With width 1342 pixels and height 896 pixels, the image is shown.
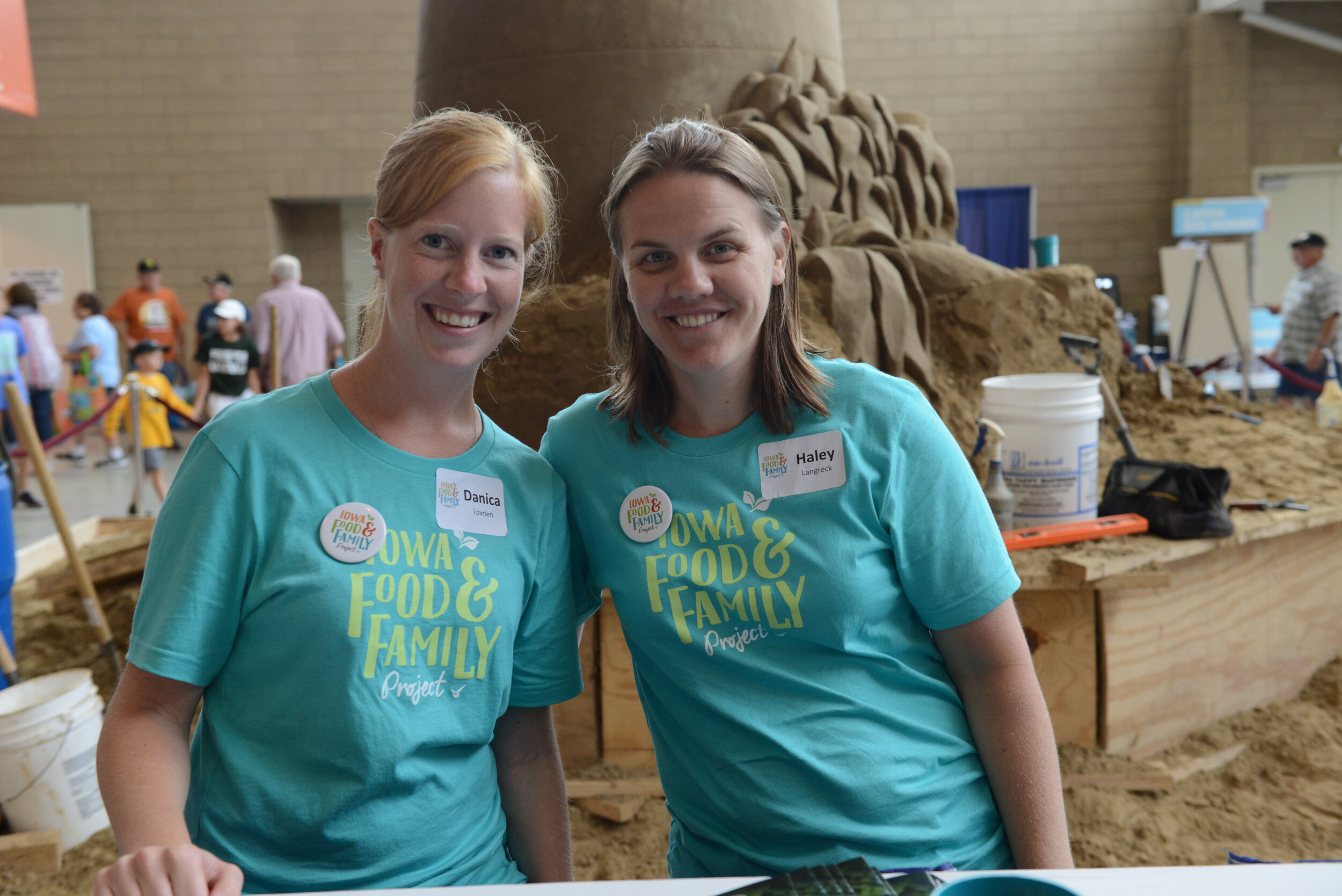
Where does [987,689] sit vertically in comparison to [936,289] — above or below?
below

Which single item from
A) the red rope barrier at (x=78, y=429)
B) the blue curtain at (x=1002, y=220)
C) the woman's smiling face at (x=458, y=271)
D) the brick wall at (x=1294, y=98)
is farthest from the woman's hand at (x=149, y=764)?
the brick wall at (x=1294, y=98)

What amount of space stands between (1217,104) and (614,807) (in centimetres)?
1233

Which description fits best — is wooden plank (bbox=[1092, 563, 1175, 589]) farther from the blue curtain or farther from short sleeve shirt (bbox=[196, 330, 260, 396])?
the blue curtain

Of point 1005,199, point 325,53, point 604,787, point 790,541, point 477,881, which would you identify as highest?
point 325,53

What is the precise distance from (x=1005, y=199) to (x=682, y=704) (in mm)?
11738

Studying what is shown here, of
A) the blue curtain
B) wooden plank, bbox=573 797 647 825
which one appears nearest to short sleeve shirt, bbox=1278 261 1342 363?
the blue curtain

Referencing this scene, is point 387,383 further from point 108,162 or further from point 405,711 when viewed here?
point 108,162

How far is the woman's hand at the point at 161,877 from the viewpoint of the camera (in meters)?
1.00

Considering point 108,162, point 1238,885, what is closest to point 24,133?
point 108,162

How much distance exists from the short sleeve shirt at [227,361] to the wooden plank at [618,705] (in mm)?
4933

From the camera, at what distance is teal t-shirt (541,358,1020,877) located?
4.66 ft

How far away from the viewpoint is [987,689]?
150 centimetres

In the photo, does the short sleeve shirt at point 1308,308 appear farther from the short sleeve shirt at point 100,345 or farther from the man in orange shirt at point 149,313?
the short sleeve shirt at point 100,345

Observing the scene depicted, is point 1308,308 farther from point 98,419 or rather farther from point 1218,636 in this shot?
point 98,419
